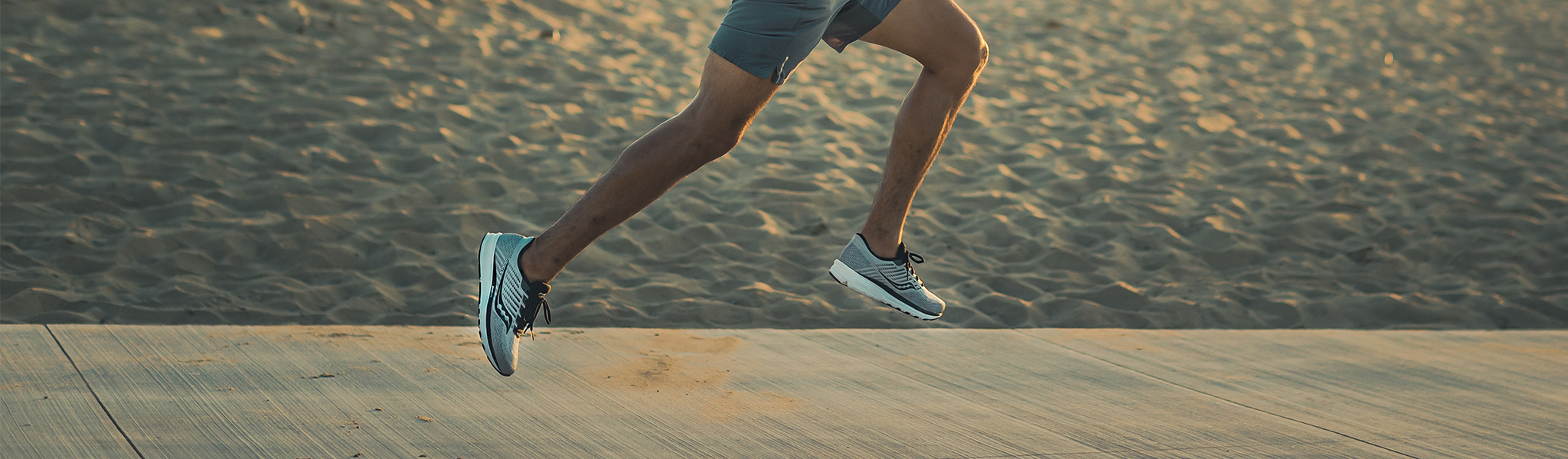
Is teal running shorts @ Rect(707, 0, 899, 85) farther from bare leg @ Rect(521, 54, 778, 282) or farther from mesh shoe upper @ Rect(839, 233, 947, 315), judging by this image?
mesh shoe upper @ Rect(839, 233, 947, 315)

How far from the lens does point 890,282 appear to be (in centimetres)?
314

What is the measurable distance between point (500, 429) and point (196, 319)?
1.81 metres

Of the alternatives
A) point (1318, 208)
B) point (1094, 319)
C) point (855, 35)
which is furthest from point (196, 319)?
point (1318, 208)

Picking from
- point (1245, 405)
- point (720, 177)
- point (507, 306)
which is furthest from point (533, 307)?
point (720, 177)

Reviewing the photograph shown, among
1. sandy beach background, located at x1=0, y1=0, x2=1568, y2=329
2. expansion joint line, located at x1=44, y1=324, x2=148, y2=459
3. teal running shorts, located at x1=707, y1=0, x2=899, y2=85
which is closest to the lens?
expansion joint line, located at x1=44, y1=324, x2=148, y2=459

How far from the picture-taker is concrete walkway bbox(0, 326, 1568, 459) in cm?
263

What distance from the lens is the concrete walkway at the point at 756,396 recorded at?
263cm

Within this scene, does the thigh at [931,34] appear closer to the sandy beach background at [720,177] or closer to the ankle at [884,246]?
the ankle at [884,246]

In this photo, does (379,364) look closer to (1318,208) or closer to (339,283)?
(339,283)

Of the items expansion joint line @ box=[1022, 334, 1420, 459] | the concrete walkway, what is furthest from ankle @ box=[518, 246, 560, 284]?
expansion joint line @ box=[1022, 334, 1420, 459]

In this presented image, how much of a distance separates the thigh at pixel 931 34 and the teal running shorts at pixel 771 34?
0.23 meters

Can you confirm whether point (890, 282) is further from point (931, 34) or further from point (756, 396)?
point (931, 34)

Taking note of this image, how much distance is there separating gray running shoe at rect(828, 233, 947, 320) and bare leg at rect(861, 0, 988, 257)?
0.03m

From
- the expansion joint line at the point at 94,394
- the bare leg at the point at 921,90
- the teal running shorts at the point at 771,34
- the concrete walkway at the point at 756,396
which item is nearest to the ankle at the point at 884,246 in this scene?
the bare leg at the point at 921,90
